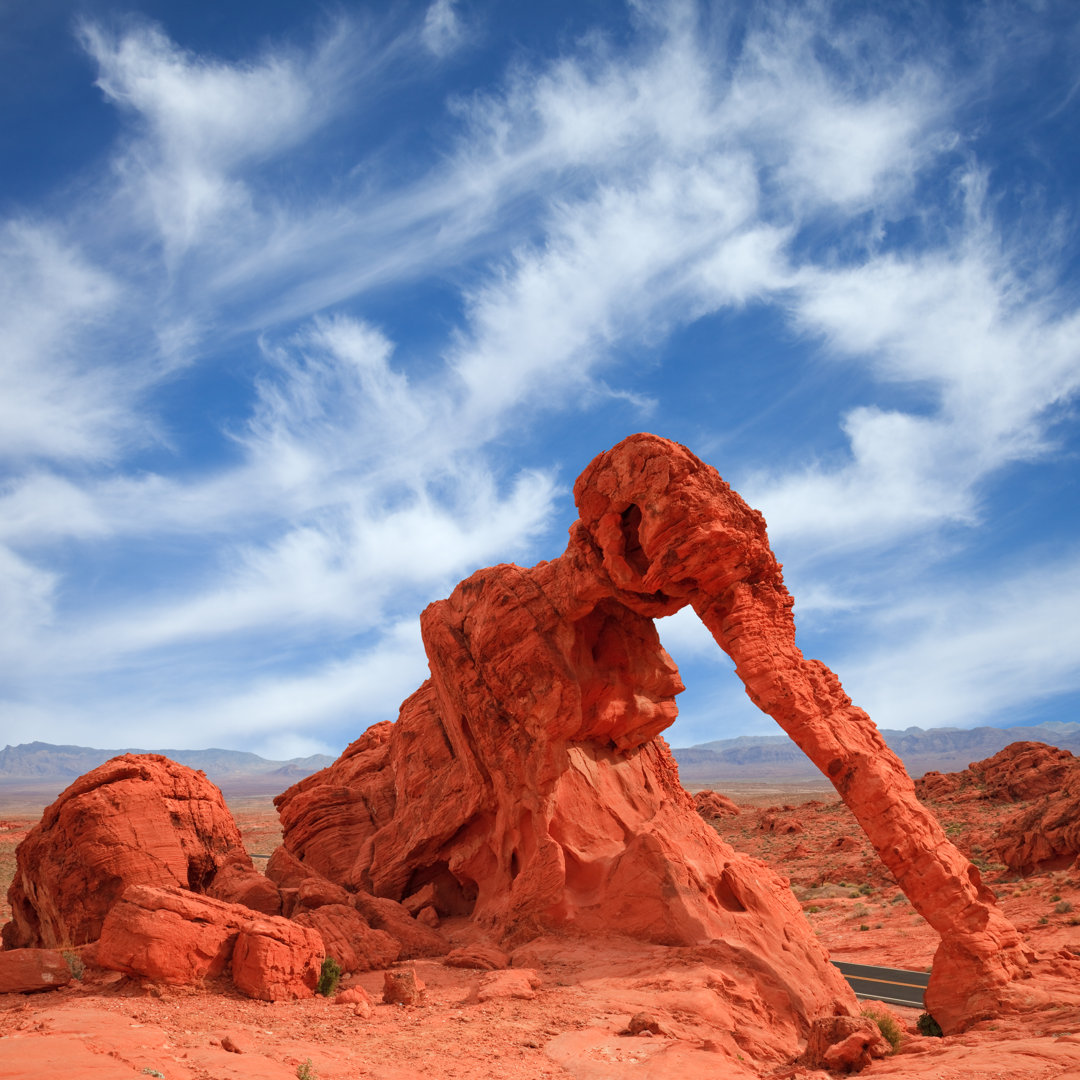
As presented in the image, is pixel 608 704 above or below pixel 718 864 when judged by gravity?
above

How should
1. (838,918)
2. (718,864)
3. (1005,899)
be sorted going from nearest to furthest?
(718,864) → (1005,899) → (838,918)

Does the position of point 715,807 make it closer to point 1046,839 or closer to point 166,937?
point 1046,839

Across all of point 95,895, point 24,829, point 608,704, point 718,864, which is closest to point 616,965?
point 718,864

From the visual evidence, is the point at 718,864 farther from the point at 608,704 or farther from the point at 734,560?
the point at 734,560

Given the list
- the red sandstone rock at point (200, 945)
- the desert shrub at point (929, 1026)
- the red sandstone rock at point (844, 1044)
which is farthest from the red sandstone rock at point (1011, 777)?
the red sandstone rock at point (200, 945)

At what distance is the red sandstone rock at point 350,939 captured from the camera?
15.3 m

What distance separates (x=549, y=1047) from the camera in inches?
444

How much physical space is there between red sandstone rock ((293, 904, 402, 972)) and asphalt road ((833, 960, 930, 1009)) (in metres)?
10.8

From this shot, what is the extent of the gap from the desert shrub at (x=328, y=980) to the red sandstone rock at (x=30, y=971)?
12.0 ft

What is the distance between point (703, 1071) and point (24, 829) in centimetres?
7087

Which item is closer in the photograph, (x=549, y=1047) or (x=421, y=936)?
(x=549, y=1047)

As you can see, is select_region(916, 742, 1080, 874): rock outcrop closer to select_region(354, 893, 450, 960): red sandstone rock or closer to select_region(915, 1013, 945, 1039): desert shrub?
select_region(915, 1013, 945, 1039): desert shrub

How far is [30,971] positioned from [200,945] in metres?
2.31

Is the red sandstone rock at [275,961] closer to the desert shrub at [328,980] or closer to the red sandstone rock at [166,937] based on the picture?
the desert shrub at [328,980]
